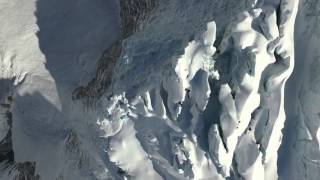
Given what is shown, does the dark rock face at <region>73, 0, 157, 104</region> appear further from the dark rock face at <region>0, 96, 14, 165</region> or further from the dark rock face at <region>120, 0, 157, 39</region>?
the dark rock face at <region>0, 96, 14, 165</region>

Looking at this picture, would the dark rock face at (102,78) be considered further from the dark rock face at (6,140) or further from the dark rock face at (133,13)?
the dark rock face at (6,140)

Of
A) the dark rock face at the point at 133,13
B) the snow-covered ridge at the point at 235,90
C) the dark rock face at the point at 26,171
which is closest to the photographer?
the snow-covered ridge at the point at 235,90

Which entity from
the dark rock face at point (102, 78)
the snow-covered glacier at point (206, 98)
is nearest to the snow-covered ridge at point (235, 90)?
the snow-covered glacier at point (206, 98)

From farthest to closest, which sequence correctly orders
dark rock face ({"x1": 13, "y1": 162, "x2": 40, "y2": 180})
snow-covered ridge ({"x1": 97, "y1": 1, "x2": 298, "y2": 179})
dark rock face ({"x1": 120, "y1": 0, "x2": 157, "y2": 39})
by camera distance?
dark rock face ({"x1": 13, "y1": 162, "x2": 40, "y2": 180})
dark rock face ({"x1": 120, "y1": 0, "x2": 157, "y2": 39})
snow-covered ridge ({"x1": 97, "y1": 1, "x2": 298, "y2": 179})

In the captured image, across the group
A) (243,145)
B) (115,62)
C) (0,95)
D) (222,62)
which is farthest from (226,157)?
(0,95)

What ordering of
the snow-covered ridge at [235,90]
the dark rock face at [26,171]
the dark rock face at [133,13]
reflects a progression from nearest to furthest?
1. the snow-covered ridge at [235,90]
2. the dark rock face at [133,13]
3. the dark rock face at [26,171]

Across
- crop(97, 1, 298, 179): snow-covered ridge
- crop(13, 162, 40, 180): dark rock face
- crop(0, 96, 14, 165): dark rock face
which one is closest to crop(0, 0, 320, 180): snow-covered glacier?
crop(97, 1, 298, 179): snow-covered ridge

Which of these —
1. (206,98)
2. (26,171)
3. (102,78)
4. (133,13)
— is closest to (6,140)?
(26,171)

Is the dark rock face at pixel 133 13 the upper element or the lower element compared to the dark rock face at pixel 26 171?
upper
